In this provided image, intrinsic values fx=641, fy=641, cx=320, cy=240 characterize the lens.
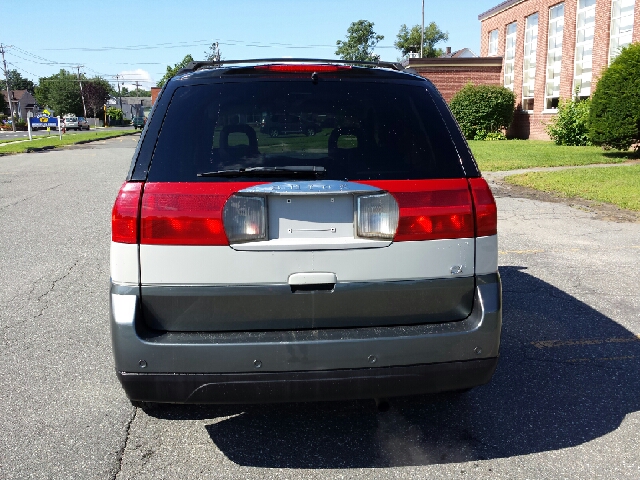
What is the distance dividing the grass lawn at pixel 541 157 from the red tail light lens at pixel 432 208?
1500 centimetres

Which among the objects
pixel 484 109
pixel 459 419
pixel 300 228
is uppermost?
pixel 300 228

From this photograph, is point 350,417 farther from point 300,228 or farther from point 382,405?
point 300,228

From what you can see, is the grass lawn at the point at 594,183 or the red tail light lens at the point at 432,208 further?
the grass lawn at the point at 594,183

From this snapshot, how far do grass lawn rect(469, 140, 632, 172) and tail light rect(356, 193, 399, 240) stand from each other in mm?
15178

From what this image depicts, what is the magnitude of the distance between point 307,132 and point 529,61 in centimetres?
3165

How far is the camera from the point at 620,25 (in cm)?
2319

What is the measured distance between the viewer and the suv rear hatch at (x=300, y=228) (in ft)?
8.84

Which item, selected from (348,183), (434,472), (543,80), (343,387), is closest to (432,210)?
(348,183)

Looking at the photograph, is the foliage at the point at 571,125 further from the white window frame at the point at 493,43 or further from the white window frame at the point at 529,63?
the white window frame at the point at 493,43

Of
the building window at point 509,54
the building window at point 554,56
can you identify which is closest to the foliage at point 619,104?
the building window at point 554,56

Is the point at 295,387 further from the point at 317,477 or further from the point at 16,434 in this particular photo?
the point at 16,434

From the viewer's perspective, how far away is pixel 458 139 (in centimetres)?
299

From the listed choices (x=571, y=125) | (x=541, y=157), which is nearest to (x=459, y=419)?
(x=541, y=157)

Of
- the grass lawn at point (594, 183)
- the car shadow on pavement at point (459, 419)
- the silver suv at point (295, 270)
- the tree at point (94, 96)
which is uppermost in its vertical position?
the tree at point (94, 96)
